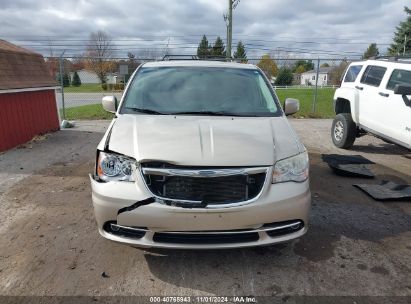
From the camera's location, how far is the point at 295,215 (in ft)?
9.78

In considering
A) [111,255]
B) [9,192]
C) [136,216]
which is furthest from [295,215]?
[9,192]

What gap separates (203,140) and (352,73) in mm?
6590

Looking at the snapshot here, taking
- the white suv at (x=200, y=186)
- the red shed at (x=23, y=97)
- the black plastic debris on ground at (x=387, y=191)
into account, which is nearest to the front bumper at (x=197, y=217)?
the white suv at (x=200, y=186)

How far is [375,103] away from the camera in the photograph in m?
7.28

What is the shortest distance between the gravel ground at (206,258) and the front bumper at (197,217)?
383 millimetres

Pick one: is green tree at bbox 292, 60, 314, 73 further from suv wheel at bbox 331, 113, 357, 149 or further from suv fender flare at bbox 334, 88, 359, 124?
suv wheel at bbox 331, 113, 357, 149

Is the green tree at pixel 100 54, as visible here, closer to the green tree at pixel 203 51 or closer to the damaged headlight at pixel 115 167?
the green tree at pixel 203 51

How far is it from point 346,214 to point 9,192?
179 inches

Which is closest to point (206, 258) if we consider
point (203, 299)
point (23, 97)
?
point (203, 299)

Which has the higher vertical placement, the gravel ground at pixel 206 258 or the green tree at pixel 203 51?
the green tree at pixel 203 51

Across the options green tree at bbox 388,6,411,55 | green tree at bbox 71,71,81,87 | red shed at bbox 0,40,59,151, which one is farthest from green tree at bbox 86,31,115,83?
green tree at bbox 388,6,411,55

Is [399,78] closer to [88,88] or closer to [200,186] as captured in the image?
[200,186]

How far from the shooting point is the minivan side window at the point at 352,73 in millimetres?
8356

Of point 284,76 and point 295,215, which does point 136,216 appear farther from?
point 284,76
